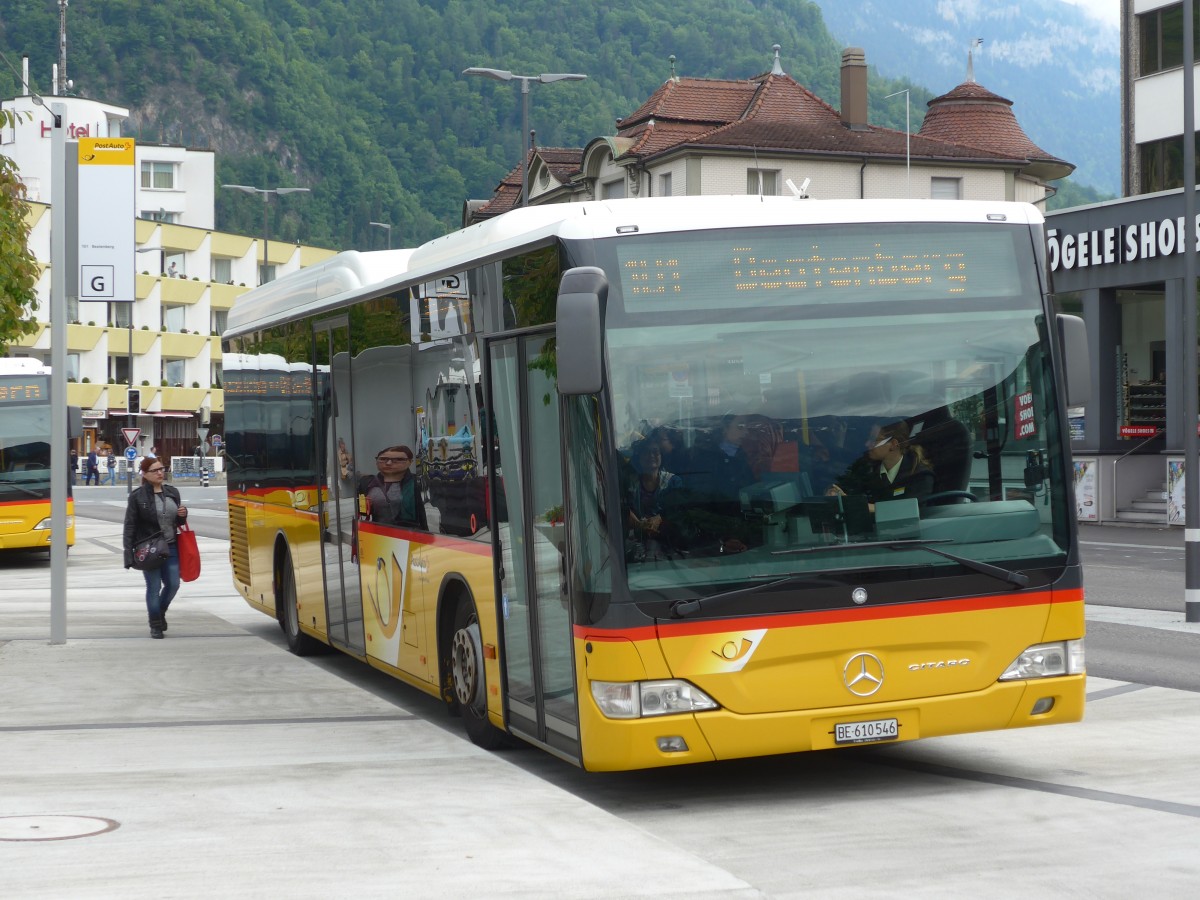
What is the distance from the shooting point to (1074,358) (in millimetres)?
8469

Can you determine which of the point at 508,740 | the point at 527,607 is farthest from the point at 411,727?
the point at 527,607

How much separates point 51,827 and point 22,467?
71.3 ft

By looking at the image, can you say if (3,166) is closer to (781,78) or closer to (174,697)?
(174,697)

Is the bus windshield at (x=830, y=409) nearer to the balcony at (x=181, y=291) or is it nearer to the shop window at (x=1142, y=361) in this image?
the shop window at (x=1142, y=361)

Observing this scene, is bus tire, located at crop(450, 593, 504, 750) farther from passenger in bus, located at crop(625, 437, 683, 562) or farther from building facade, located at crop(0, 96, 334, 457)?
building facade, located at crop(0, 96, 334, 457)

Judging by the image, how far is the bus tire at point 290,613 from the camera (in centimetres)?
1505

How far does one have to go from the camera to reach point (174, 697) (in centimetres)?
1255

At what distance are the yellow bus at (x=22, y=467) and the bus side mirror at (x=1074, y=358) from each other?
22.5 m

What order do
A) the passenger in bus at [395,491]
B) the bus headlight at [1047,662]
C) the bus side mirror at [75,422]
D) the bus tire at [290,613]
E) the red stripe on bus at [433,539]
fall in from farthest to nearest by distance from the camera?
the bus side mirror at [75,422]
the bus tire at [290,613]
the passenger in bus at [395,491]
the red stripe on bus at [433,539]
the bus headlight at [1047,662]

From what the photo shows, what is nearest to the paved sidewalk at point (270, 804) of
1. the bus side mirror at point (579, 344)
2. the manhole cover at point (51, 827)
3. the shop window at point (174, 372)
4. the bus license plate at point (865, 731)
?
the manhole cover at point (51, 827)

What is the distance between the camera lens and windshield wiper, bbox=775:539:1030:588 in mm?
7945

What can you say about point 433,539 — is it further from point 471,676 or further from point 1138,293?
point 1138,293

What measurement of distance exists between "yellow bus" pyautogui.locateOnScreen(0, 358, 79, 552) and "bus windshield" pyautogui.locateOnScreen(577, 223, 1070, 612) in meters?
22.2

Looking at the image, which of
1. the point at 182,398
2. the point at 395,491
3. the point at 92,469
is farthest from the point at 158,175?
the point at 395,491
